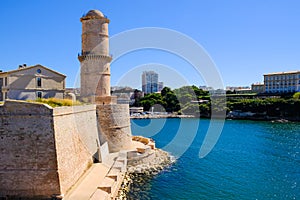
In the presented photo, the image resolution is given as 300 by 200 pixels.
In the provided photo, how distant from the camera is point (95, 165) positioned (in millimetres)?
12977

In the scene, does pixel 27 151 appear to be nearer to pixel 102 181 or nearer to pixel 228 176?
pixel 102 181

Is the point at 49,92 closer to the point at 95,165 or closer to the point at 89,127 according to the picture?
the point at 89,127

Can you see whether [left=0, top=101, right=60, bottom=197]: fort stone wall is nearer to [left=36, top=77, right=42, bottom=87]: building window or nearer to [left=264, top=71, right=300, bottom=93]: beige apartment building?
[left=36, top=77, right=42, bottom=87]: building window

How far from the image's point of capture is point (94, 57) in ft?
55.3

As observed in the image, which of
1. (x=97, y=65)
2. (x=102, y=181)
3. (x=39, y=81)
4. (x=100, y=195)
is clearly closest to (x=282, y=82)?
(x=97, y=65)

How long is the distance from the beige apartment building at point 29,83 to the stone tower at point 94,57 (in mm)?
1981

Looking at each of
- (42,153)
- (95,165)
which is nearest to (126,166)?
(95,165)

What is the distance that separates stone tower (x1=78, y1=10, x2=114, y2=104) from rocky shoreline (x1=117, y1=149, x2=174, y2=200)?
17.4 feet

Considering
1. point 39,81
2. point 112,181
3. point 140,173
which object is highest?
point 39,81

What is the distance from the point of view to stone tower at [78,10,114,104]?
16.8m

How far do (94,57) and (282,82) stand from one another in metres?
59.7

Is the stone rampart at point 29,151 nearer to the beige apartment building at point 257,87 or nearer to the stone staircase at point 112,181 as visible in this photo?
the stone staircase at point 112,181

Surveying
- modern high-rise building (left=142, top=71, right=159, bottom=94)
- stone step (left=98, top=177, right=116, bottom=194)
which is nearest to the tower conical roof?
stone step (left=98, top=177, right=116, bottom=194)

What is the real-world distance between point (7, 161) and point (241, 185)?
10.0 metres
